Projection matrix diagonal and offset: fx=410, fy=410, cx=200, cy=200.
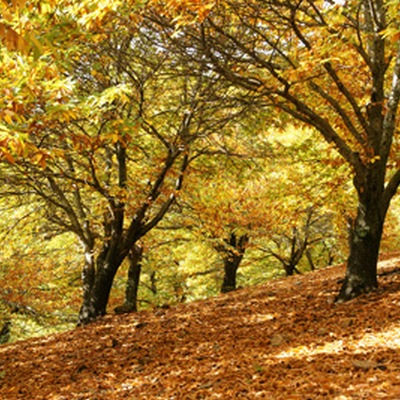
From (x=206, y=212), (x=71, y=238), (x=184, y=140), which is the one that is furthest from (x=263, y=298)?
(x=71, y=238)

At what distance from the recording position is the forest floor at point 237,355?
411cm

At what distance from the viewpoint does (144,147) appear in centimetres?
1056

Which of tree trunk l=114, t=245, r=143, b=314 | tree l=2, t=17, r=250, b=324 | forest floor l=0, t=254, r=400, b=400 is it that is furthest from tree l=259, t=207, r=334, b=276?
forest floor l=0, t=254, r=400, b=400

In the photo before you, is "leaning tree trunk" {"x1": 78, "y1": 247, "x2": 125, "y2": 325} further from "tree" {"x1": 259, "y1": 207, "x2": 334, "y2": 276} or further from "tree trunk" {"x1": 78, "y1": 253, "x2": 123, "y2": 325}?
"tree" {"x1": 259, "y1": 207, "x2": 334, "y2": 276}

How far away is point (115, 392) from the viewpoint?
5098 millimetres

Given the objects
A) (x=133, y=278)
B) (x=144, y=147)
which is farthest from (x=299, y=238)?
(x=144, y=147)

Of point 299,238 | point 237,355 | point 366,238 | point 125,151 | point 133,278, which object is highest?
point 125,151

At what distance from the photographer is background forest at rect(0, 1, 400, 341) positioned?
17.4 ft

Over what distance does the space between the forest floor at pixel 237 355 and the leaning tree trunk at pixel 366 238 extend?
272 mm

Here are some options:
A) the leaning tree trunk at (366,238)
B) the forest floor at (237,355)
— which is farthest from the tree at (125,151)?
the leaning tree trunk at (366,238)

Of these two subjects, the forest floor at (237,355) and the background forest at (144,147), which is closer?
the forest floor at (237,355)

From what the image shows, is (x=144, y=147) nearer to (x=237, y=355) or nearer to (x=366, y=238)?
(x=366, y=238)

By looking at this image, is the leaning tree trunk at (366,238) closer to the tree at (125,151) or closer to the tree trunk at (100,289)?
the tree at (125,151)

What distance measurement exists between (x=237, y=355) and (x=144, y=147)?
645 centimetres
